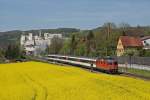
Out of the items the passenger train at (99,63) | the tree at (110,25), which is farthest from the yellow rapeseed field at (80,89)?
the tree at (110,25)

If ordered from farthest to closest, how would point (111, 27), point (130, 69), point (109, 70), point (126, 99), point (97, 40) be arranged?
point (111, 27) → point (97, 40) → point (130, 69) → point (109, 70) → point (126, 99)

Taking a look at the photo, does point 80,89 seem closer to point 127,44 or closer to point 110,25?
point 127,44

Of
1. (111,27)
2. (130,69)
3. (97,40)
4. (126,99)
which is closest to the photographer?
(126,99)

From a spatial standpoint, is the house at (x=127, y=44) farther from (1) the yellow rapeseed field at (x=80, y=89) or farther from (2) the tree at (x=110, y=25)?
(1) the yellow rapeseed field at (x=80, y=89)

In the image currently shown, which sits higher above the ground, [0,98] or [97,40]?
[97,40]

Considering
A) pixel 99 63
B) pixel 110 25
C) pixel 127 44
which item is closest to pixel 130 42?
pixel 127 44

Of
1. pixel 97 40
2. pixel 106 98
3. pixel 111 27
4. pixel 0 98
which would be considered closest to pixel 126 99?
pixel 106 98

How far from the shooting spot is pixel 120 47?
481 ft

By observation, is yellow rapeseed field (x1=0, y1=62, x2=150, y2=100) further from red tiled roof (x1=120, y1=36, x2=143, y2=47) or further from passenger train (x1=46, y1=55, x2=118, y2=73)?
red tiled roof (x1=120, y1=36, x2=143, y2=47)

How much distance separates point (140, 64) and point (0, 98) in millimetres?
47285

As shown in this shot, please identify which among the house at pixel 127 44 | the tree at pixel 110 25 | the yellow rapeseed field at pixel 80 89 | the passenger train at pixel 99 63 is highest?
the tree at pixel 110 25

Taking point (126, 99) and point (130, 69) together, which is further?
point (130, 69)

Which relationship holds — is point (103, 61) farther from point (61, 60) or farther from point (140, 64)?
point (61, 60)

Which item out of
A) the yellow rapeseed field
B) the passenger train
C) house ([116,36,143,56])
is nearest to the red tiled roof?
house ([116,36,143,56])
